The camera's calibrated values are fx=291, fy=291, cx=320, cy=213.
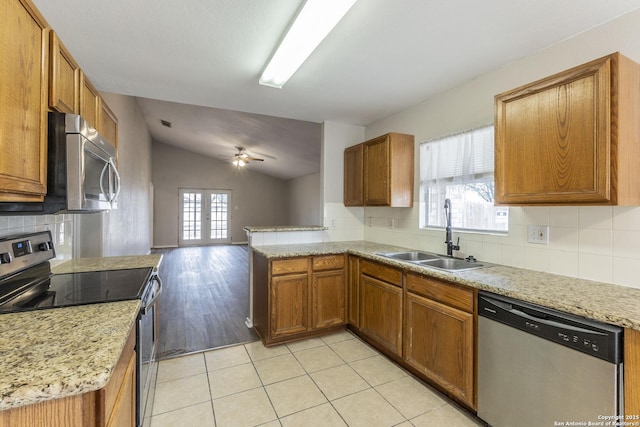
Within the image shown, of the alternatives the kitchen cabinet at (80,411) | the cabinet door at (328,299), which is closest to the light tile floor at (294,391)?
the cabinet door at (328,299)

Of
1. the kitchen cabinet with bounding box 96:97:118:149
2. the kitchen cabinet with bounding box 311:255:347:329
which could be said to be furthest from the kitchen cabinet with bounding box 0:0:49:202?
the kitchen cabinet with bounding box 311:255:347:329

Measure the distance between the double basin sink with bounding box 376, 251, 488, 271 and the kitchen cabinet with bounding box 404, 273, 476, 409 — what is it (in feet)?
0.69

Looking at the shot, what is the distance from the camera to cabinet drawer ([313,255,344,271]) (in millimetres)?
2767

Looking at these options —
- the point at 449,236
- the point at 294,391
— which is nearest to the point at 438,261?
the point at 449,236

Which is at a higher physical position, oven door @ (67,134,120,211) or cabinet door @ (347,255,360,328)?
oven door @ (67,134,120,211)

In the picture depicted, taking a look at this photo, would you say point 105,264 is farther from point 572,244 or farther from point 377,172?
point 572,244

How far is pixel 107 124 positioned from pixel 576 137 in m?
3.15

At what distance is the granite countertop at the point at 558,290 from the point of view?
120 centimetres

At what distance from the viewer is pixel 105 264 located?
2.05 metres

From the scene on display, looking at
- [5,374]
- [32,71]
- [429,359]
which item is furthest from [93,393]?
[429,359]

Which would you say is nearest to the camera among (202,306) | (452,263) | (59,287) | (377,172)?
(59,287)

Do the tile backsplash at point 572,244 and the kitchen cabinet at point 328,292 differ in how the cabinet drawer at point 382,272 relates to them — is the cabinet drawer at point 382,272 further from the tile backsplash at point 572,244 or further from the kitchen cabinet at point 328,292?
Answer: the tile backsplash at point 572,244

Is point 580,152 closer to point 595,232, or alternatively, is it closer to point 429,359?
point 595,232

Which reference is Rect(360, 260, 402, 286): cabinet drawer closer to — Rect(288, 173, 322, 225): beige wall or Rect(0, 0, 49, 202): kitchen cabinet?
Rect(0, 0, 49, 202): kitchen cabinet
